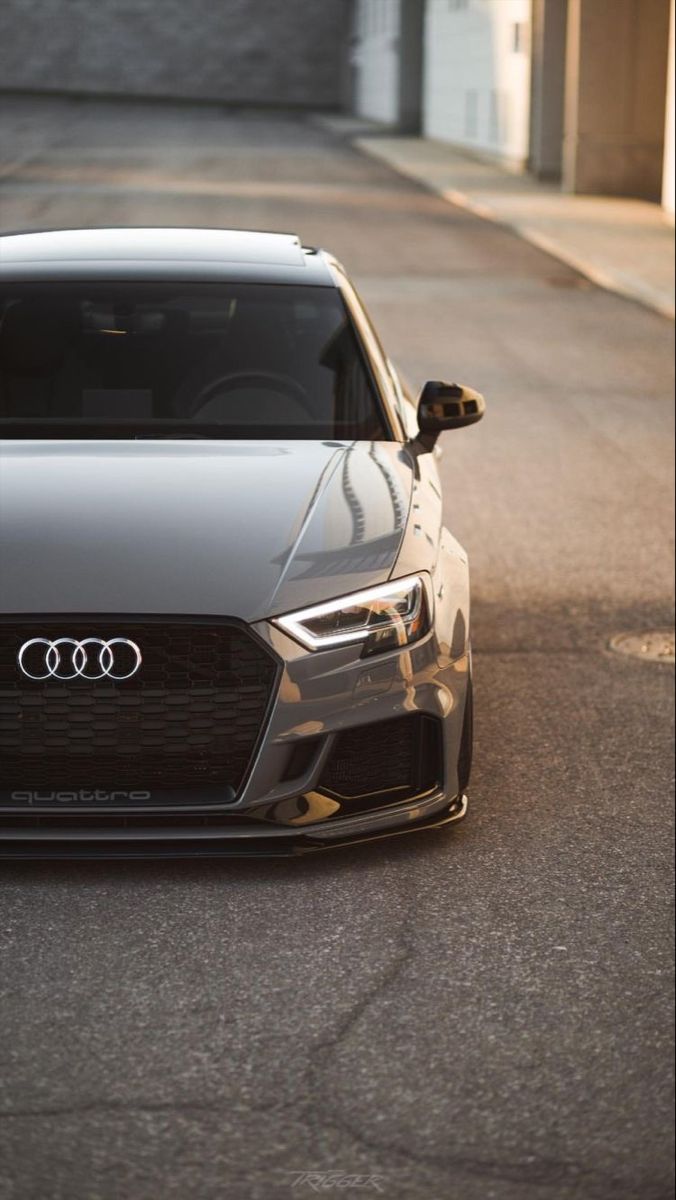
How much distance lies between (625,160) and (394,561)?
95.7 feet

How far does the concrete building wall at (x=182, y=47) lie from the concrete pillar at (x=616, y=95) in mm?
49126

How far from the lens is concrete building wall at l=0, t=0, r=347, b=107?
3120 inches

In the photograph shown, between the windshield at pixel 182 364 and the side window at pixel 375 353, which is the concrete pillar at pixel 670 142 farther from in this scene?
the windshield at pixel 182 364

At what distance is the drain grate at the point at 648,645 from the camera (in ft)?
23.2

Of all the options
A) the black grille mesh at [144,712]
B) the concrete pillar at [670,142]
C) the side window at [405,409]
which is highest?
the side window at [405,409]

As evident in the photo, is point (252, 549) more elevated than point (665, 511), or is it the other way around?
point (252, 549)

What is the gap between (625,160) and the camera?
3266cm

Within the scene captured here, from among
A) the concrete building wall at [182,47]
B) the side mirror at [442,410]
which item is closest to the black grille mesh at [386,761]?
the side mirror at [442,410]

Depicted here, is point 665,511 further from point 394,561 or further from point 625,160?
point 625,160

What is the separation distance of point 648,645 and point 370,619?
2.73m

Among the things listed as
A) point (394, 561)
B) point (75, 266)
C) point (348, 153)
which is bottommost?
point (348, 153)

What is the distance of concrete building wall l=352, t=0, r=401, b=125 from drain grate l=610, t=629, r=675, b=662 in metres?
53.4

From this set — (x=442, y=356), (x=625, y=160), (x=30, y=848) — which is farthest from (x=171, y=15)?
(x=30, y=848)

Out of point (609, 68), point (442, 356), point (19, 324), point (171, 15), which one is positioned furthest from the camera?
point (171, 15)
